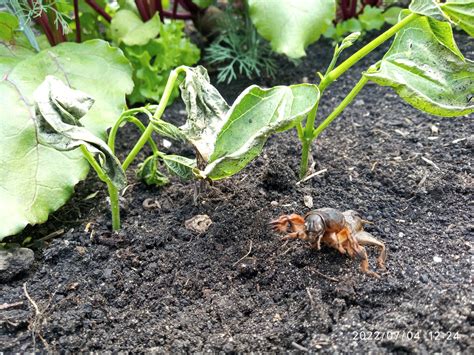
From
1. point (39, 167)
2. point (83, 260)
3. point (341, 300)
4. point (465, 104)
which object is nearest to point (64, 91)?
point (39, 167)

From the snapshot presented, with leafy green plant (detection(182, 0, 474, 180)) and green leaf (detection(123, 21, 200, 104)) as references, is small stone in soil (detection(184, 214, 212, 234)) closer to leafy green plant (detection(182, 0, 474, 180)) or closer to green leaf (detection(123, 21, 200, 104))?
leafy green plant (detection(182, 0, 474, 180))

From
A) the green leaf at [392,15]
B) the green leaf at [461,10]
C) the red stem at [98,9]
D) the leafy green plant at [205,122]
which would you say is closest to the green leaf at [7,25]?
the red stem at [98,9]

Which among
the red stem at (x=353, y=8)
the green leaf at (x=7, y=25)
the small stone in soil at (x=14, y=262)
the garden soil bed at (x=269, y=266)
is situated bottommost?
the garden soil bed at (x=269, y=266)

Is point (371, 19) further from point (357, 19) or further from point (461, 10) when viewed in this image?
point (461, 10)

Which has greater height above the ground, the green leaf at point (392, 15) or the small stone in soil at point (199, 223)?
the small stone in soil at point (199, 223)

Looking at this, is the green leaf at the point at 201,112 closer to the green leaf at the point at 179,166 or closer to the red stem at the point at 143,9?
the green leaf at the point at 179,166

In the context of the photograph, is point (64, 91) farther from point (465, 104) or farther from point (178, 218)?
point (465, 104)
